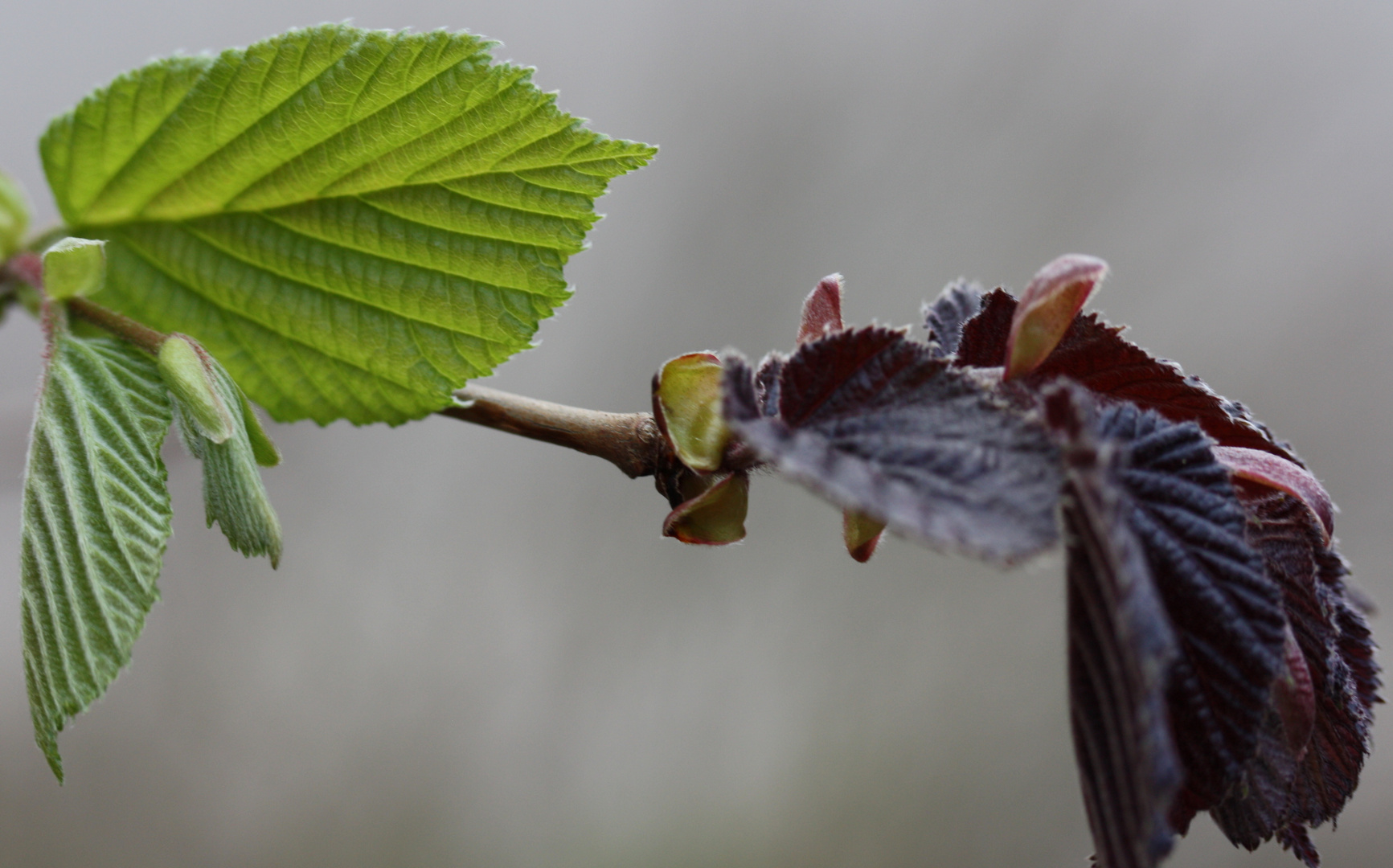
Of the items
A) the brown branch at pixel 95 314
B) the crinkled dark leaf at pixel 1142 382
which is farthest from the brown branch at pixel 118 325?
the crinkled dark leaf at pixel 1142 382

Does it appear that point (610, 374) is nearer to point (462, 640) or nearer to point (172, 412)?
point (462, 640)

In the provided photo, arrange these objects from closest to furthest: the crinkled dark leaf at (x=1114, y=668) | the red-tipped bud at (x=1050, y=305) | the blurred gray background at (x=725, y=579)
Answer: the crinkled dark leaf at (x=1114, y=668), the red-tipped bud at (x=1050, y=305), the blurred gray background at (x=725, y=579)

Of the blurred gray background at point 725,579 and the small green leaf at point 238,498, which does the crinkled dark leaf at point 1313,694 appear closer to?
the small green leaf at point 238,498

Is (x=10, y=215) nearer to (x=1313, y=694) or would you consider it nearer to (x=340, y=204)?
(x=340, y=204)

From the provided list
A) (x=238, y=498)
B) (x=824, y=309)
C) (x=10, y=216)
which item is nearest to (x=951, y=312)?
(x=824, y=309)

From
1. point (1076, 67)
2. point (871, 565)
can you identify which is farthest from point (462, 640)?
point (1076, 67)
